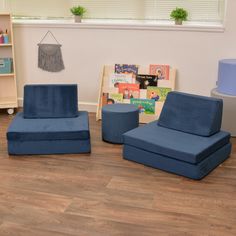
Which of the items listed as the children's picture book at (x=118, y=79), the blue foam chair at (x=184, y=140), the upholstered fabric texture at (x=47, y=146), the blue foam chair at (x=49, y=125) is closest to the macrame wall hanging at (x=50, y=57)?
the children's picture book at (x=118, y=79)

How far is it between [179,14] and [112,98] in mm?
1238

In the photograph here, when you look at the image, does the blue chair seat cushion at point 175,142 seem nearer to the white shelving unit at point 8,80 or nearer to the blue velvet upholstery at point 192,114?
the blue velvet upholstery at point 192,114

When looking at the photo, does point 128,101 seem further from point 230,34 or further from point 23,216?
point 23,216

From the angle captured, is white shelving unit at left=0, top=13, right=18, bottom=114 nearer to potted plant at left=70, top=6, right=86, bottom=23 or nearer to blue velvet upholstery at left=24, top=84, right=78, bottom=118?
potted plant at left=70, top=6, right=86, bottom=23

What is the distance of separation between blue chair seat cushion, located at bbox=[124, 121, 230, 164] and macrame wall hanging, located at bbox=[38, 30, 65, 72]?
5.84 feet

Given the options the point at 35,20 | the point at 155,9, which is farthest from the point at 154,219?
the point at 35,20

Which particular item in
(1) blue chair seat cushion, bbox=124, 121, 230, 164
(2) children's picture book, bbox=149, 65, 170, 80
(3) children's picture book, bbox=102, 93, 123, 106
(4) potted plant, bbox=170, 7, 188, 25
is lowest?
(1) blue chair seat cushion, bbox=124, 121, 230, 164

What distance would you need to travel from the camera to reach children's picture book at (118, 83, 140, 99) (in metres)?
4.77

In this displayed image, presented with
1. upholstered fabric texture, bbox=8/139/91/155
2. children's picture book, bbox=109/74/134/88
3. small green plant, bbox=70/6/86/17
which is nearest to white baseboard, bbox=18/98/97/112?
children's picture book, bbox=109/74/134/88

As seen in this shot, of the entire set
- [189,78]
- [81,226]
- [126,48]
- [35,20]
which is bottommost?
[81,226]

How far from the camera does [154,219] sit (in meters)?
2.72

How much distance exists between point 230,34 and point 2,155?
8.90 ft

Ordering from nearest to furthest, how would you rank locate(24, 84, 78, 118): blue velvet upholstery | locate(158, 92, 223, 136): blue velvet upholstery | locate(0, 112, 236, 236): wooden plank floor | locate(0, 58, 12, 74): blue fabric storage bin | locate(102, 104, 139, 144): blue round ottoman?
locate(0, 112, 236, 236): wooden plank floor → locate(158, 92, 223, 136): blue velvet upholstery → locate(102, 104, 139, 144): blue round ottoman → locate(24, 84, 78, 118): blue velvet upholstery → locate(0, 58, 12, 74): blue fabric storage bin

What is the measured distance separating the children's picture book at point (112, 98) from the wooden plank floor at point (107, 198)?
114cm
